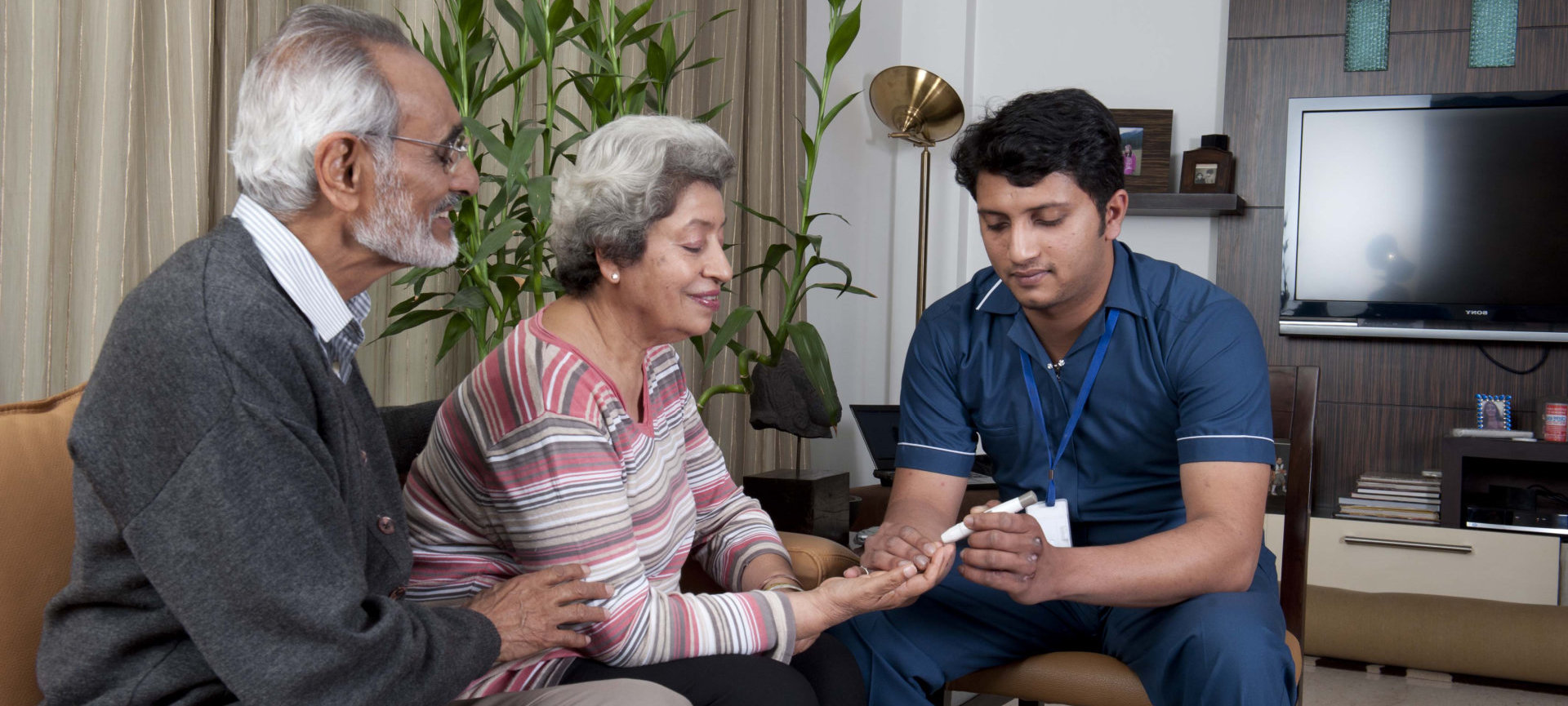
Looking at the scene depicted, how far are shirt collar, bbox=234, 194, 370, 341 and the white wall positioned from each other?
2.98 metres

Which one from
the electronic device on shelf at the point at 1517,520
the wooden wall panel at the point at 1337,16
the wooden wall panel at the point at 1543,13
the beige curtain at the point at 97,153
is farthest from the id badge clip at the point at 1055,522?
the wooden wall panel at the point at 1543,13

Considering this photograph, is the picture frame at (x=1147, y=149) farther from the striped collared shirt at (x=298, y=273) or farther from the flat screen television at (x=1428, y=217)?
the striped collared shirt at (x=298, y=273)

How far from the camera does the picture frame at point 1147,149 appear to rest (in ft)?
13.2

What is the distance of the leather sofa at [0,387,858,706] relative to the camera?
107cm

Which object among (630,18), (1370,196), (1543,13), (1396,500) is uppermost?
(1543,13)

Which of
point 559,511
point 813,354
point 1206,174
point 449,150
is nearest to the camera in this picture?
point 449,150

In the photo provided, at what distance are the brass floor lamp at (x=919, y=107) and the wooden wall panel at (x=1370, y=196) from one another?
1.03m

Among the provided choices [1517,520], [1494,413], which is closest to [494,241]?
[1517,520]

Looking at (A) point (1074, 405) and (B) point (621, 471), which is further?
(A) point (1074, 405)

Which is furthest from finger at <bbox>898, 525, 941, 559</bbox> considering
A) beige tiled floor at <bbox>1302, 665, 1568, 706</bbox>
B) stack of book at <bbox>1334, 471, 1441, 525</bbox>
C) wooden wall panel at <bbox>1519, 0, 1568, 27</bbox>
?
wooden wall panel at <bbox>1519, 0, 1568, 27</bbox>

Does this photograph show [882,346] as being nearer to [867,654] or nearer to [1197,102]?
[1197,102]

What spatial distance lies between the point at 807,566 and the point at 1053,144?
2.34ft

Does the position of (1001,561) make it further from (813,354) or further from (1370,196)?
(1370,196)

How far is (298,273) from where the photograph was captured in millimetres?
1010
